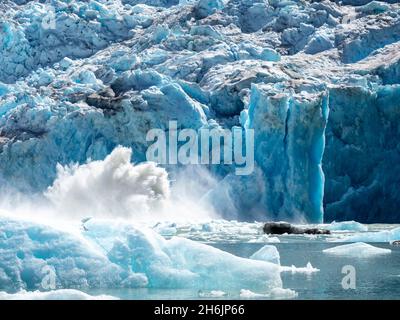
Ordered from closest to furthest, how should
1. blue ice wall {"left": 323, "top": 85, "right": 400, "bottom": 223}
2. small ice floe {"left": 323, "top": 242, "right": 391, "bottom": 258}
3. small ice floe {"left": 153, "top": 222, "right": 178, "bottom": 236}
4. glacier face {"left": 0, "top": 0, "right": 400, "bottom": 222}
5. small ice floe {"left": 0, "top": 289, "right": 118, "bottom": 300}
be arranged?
1. small ice floe {"left": 0, "top": 289, "right": 118, "bottom": 300}
2. small ice floe {"left": 323, "top": 242, "right": 391, "bottom": 258}
3. small ice floe {"left": 153, "top": 222, "right": 178, "bottom": 236}
4. glacier face {"left": 0, "top": 0, "right": 400, "bottom": 222}
5. blue ice wall {"left": 323, "top": 85, "right": 400, "bottom": 223}

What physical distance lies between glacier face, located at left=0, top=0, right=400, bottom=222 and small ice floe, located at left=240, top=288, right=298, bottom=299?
771 inches

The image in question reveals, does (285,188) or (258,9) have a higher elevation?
(258,9)

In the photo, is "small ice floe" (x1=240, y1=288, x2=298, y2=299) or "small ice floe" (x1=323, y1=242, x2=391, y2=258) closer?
"small ice floe" (x1=240, y1=288, x2=298, y2=299)

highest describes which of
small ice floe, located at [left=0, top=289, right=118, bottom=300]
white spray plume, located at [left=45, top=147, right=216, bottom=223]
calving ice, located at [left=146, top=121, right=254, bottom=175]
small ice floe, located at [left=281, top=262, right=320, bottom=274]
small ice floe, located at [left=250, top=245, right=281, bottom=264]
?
calving ice, located at [left=146, top=121, right=254, bottom=175]

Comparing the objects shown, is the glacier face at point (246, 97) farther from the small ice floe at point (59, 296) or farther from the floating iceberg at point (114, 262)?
the small ice floe at point (59, 296)

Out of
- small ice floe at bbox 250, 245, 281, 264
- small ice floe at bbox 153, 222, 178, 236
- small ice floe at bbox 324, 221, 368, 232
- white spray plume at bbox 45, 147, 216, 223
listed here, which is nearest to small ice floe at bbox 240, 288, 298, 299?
small ice floe at bbox 250, 245, 281, 264

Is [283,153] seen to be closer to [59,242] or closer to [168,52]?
[168,52]

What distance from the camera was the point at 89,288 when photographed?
12.4 metres

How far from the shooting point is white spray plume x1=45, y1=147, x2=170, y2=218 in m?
33.9

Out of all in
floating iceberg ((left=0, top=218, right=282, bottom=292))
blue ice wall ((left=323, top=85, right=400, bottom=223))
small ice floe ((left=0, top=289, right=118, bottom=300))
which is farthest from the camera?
blue ice wall ((left=323, top=85, right=400, bottom=223))

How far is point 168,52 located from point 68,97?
773cm
